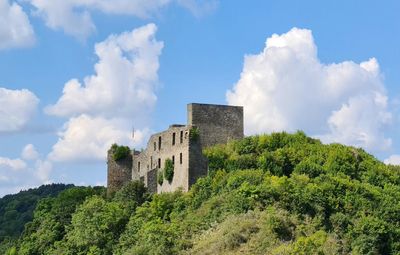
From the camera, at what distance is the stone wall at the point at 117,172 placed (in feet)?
261

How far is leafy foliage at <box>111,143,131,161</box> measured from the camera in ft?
262

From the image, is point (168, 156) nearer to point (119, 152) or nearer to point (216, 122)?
point (216, 122)

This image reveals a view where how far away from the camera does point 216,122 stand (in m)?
69.8

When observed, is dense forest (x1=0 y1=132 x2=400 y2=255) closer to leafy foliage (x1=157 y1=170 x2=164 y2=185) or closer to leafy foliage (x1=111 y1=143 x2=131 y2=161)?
leafy foliage (x1=157 y1=170 x2=164 y2=185)

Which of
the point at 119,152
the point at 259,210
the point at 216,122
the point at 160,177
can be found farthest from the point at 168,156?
the point at 259,210

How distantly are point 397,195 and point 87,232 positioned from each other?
2390 cm

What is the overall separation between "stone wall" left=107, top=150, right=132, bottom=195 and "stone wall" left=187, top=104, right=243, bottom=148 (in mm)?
12898

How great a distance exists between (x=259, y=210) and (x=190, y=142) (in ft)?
36.2

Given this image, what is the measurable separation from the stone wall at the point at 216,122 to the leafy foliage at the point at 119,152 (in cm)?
1266

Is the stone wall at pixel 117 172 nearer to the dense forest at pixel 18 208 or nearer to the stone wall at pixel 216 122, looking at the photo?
the stone wall at pixel 216 122

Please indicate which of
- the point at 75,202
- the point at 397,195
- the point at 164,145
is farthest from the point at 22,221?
the point at 397,195

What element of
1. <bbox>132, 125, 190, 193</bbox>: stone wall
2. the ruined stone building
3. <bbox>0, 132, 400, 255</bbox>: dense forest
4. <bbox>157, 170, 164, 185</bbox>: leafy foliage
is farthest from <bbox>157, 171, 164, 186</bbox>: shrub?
<bbox>0, 132, 400, 255</bbox>: dense forest

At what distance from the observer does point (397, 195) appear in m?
65.6

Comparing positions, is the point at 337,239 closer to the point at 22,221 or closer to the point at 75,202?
the point at 75,202
